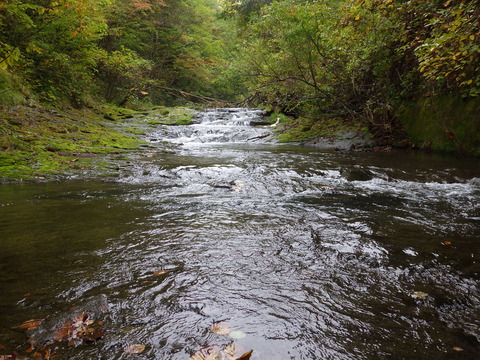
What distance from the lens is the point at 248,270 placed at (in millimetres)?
2174

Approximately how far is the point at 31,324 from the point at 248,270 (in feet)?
4.40

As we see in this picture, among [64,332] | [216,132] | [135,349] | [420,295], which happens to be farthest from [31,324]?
[216,132]

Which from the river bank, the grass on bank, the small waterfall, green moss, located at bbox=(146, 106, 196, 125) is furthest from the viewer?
green moss, located at bbox=(146, 106, 196, 125)

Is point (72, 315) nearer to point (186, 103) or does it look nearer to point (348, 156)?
point (348, 156)

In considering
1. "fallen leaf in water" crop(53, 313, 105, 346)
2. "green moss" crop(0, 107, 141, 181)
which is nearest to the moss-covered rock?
"fallen leaf in water" crop(53, 313, 105, 346)

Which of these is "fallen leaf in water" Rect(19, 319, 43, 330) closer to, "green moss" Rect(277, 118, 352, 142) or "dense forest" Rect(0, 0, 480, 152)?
"dense forest" Rect(0, 0, 480, 152)

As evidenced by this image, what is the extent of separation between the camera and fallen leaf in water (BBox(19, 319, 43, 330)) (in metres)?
1.53

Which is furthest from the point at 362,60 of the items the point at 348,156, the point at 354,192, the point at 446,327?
the point at 446,327

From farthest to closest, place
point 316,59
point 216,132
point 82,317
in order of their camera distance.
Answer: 1. point 216,132
2. point 316,59
3. point 82,317

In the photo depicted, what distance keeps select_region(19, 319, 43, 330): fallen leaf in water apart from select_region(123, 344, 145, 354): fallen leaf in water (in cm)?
56

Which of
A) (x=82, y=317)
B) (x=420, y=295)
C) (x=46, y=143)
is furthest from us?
(x=46, y=143)

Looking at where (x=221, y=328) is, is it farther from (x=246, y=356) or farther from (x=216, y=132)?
(x=216, y=132)

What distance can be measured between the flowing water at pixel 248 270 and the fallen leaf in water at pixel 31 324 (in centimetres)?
2

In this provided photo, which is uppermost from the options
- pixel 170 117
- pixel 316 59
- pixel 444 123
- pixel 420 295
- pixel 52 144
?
pixel 316 59
